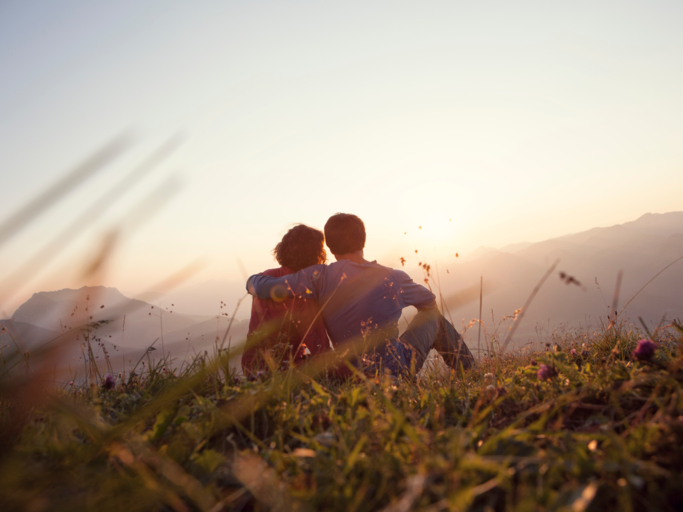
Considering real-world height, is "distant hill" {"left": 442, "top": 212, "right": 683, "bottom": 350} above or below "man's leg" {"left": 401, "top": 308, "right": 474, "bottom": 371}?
below

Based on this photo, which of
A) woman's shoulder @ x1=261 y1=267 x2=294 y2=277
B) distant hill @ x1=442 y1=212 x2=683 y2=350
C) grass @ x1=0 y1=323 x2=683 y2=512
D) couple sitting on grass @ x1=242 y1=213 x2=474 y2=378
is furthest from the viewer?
distant hill @ x1=442 y1=212 x2=683 y2=350

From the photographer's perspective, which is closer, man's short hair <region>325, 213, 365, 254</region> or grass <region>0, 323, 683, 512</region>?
grass <region>0, 323, 683, 512</region>

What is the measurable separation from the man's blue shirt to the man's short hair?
0.51 meters

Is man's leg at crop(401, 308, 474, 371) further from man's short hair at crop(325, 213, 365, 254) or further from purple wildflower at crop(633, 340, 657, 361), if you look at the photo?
purple wildflower at crop(633, 340, 657, 361)

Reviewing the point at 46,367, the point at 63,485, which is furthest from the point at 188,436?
the point at 46,367

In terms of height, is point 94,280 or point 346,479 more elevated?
point 94,280

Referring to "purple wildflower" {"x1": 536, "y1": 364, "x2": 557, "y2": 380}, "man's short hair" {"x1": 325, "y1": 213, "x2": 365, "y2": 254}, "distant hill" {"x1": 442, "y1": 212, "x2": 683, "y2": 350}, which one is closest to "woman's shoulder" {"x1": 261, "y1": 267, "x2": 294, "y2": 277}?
"man's short hair" {"x1": 325, "y1": 213, "x2": 365, "y2": 254}

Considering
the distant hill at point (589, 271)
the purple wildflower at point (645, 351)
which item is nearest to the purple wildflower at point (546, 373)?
the purple wildflower at point (645, 351)

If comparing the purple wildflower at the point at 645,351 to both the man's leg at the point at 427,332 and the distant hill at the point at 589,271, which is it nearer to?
the man's leg at the point at 427,332

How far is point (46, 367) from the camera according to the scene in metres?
0.54

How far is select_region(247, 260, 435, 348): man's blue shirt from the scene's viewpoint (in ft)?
13.1

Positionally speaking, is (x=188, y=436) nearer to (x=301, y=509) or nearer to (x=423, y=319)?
(x=301, y=509)

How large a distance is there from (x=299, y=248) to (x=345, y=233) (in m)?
0.59

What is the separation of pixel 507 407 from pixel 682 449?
2.05ft
